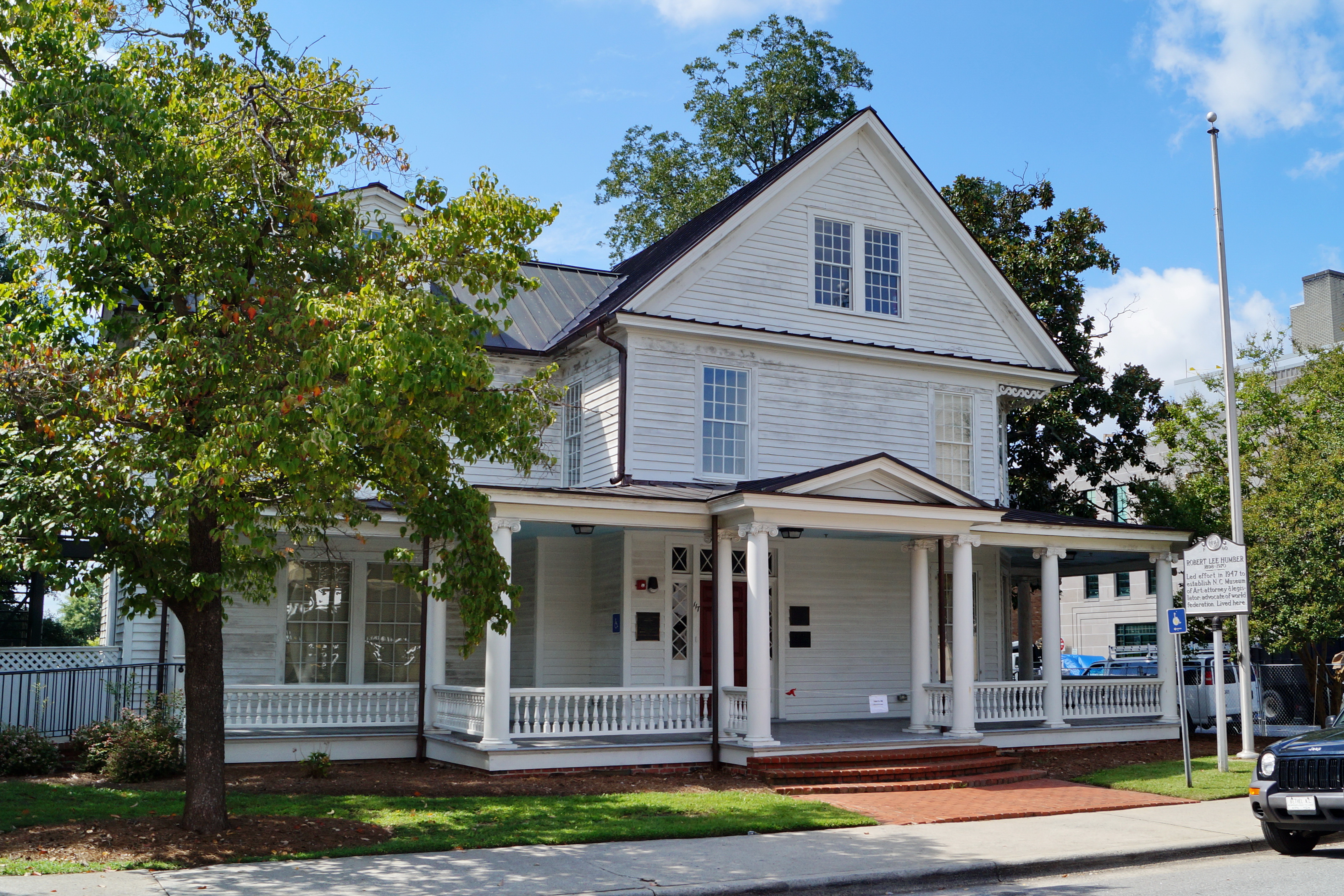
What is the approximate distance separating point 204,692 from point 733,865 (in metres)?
5.20

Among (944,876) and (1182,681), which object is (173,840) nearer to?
(944,876)

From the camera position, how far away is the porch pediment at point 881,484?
1659 centimetres

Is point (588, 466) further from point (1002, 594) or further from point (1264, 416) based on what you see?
point (1264, 416)

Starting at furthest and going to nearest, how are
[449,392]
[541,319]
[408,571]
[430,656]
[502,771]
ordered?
[541,319] → [430,656] → [502,771] → [408,571] → [449,392]

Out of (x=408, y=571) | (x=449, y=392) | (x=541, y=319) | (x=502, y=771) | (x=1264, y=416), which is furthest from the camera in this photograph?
(x=1264, y=416)

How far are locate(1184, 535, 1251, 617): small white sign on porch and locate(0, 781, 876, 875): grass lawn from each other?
7.10m

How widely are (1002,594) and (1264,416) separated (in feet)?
26.6

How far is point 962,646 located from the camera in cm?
1734

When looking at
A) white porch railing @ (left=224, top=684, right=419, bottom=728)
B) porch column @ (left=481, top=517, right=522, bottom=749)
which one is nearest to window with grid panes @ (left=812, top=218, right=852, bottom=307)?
porch column @ (left=481, top=517, right=522, bottom=749)

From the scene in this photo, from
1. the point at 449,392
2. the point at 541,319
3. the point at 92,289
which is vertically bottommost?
the point at 449,392

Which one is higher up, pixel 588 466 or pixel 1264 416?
pixel 1264 416

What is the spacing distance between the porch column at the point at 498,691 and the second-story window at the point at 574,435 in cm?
509

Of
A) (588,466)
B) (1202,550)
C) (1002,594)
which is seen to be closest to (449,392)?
(588,466)

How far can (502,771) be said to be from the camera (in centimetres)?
1520
